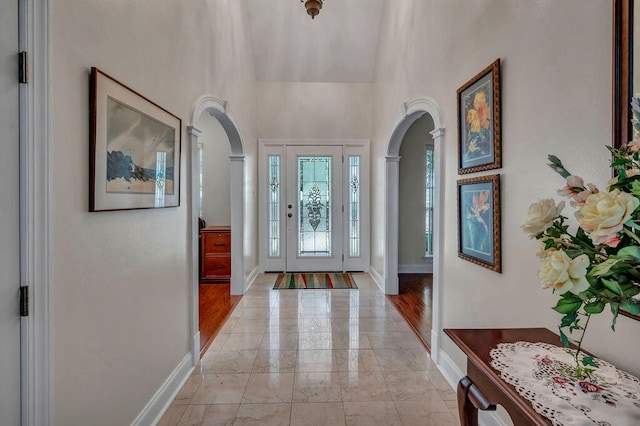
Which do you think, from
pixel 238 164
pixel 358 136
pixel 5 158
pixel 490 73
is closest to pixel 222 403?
pixel 5 158

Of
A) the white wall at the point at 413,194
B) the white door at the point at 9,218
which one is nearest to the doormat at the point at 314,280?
the white wall at the point at 413,194

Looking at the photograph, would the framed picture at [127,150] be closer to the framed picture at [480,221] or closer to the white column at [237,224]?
the framed picture at [480,221]

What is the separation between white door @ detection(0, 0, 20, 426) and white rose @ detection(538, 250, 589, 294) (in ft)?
4.87

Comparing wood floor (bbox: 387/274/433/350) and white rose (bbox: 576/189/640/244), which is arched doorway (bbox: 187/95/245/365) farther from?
white rose (bbox: 576/189/640/244)

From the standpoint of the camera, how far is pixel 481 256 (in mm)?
1931

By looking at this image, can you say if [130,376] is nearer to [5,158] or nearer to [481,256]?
[5,158]

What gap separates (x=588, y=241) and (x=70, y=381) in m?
1.73

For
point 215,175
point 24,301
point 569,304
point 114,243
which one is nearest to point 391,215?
point 215,175

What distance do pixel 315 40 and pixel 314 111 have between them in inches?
40.3

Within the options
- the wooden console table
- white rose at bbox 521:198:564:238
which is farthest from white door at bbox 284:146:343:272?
white rose at bbox 521:198:564:238

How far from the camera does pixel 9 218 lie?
3.41 ft

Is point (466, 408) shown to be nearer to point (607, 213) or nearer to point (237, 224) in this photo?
A: point (607, 213)

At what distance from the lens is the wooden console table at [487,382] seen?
0.89 metres

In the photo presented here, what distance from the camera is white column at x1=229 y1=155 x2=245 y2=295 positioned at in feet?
14.0
